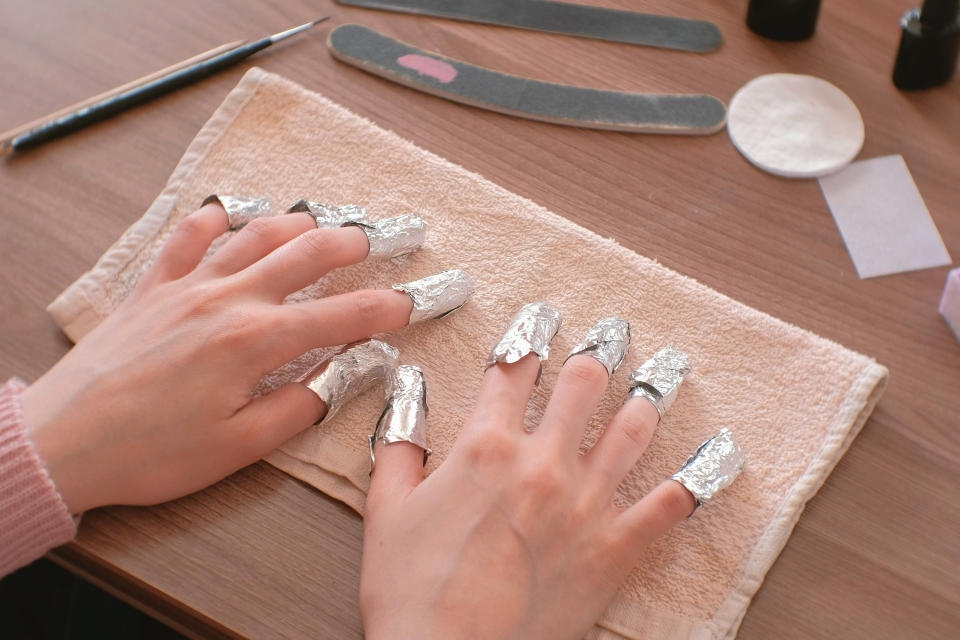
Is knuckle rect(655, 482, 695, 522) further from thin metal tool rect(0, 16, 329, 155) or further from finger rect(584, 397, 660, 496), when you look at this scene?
thin metal tool rect(0, 16, 329, 155)

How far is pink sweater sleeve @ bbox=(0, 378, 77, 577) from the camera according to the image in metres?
0.54

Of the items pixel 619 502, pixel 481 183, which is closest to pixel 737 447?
pixel 619 502

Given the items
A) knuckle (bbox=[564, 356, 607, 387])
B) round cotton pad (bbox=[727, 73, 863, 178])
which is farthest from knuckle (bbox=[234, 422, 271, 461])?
round cotton pad (bbox=[727, 73, 863, 178])

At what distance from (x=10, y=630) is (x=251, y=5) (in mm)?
638

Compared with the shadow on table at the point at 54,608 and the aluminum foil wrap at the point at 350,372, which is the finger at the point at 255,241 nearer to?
the aluminum foil wrap at the point at 350,372

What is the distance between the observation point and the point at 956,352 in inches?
24.6

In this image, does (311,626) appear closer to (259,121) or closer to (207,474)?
(207,474)

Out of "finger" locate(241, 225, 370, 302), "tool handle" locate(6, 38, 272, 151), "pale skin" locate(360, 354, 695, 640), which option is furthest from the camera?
"tool handle" locate(6, 38, 272, 151)

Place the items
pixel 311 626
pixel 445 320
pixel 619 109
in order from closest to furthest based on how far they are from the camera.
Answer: pixel 311 626 < pixel 445 320 < pixel 619 109

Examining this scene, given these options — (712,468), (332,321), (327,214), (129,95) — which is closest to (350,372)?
(332,321)

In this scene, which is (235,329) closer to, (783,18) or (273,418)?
(273,418)

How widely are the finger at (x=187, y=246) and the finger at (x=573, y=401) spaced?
287mm

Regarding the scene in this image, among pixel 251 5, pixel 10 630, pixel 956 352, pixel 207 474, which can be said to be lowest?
pixel 10 630

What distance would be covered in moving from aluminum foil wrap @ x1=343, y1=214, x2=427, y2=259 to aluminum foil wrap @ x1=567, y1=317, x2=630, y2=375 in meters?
0.15
